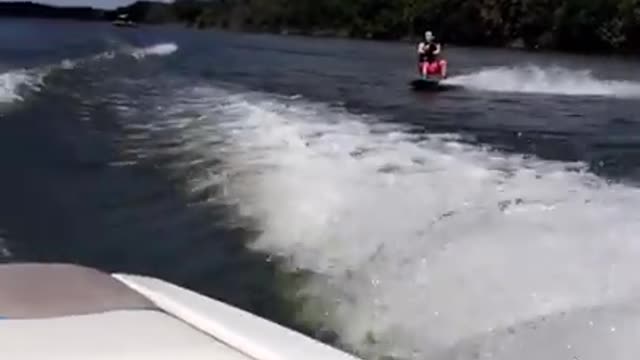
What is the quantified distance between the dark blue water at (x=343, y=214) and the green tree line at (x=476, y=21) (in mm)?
40112

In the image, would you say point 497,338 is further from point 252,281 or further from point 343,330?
point 252,281

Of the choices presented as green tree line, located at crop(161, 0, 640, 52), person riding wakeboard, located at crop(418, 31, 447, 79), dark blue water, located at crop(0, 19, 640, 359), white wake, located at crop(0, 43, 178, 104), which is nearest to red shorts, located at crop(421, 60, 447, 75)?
person riding wakeboard, located at crop(418, 31, 447, 79)

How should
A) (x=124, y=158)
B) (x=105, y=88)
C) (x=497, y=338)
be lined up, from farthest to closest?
1. (x=105, y=88)
2. (x=124, y=158)
3. (x=497, y=338)

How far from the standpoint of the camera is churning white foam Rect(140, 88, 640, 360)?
4336mm

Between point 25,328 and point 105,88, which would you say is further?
point 105,88

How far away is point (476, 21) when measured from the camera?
199 feet

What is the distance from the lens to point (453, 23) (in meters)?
61.3

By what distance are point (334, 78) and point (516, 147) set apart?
14.5 meters

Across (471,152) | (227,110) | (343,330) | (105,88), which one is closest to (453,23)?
(105,88)

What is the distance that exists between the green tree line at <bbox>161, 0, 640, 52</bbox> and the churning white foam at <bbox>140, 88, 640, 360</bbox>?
147ft

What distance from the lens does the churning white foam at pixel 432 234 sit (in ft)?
14.2

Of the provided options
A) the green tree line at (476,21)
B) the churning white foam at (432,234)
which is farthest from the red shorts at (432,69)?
the green tree line at (476,21)

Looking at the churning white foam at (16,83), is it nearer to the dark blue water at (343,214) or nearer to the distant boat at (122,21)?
the dark blue water at (343,214)

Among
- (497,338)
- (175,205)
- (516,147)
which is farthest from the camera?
(516,147)
